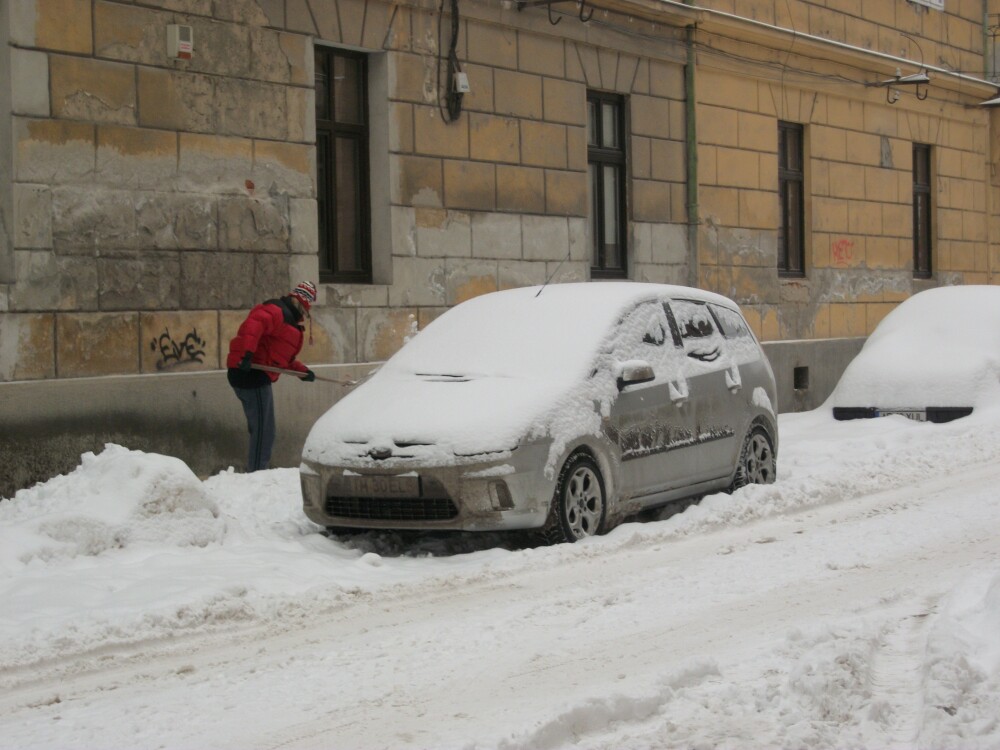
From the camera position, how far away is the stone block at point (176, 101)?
12117mm

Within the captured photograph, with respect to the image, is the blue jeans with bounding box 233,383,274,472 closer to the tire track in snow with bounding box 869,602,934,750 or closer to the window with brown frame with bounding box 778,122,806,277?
the tire track in snow with bounding box 869,602,934,750

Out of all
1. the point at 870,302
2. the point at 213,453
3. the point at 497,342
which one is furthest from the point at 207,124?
the point at 870,302

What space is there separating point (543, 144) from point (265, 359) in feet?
18.5

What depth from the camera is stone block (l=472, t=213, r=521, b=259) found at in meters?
15.4

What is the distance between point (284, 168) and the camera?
1333 centimetres

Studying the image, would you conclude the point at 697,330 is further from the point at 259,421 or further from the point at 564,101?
the point at 564,101

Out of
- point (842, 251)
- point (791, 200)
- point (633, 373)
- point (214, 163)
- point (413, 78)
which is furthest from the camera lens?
point (842, 251)

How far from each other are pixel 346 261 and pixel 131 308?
2.96m

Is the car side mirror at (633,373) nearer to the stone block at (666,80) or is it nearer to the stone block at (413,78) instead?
the stone block at (413,78)

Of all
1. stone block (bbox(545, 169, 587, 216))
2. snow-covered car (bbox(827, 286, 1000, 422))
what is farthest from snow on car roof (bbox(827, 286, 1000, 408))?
stone block (bbox(545, 169, 587, 216))

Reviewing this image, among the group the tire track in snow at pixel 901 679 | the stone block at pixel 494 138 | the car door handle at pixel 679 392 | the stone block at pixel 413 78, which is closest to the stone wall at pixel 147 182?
the stone block at pixel 413 78

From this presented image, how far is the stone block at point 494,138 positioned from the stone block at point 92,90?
430 centimetres

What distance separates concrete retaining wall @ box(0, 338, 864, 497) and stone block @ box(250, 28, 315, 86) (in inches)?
104

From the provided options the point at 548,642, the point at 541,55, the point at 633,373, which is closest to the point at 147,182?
the point at 633,373
